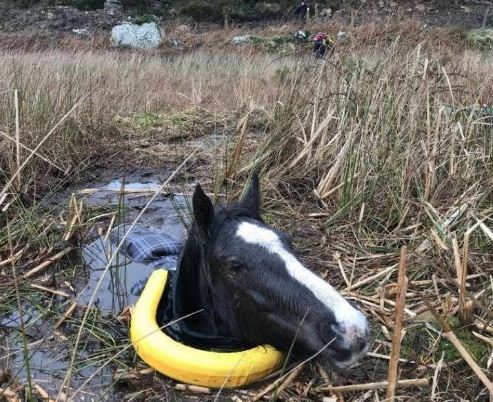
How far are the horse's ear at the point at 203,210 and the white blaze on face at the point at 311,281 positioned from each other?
195 millimetres

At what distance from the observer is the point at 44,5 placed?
33.4m

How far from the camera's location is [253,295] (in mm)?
2785

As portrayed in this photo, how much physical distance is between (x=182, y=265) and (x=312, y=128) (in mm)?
2343

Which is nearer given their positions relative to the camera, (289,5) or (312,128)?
(312,128)

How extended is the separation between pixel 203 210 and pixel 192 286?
1.59 ft

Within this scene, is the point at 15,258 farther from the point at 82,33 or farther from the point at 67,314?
the point at 82,33

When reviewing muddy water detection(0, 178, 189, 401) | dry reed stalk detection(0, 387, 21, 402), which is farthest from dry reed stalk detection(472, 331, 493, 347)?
dry reed stalk detection(0, 387, 21, 402)

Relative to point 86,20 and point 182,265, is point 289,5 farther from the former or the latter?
point 182,265

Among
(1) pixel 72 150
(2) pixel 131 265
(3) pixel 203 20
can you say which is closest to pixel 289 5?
(3) pixel 203 20

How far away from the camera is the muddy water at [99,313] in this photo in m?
2.97

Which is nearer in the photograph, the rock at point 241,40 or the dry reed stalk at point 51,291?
the dry reed stalk at point 51,291

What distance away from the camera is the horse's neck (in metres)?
3.23

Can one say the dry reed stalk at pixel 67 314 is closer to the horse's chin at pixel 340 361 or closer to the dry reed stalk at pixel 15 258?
the dry reed stalk at pixel 15 258

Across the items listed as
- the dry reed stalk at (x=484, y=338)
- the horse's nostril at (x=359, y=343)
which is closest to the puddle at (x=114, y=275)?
the horse's nostril at (x=359, y=343)
